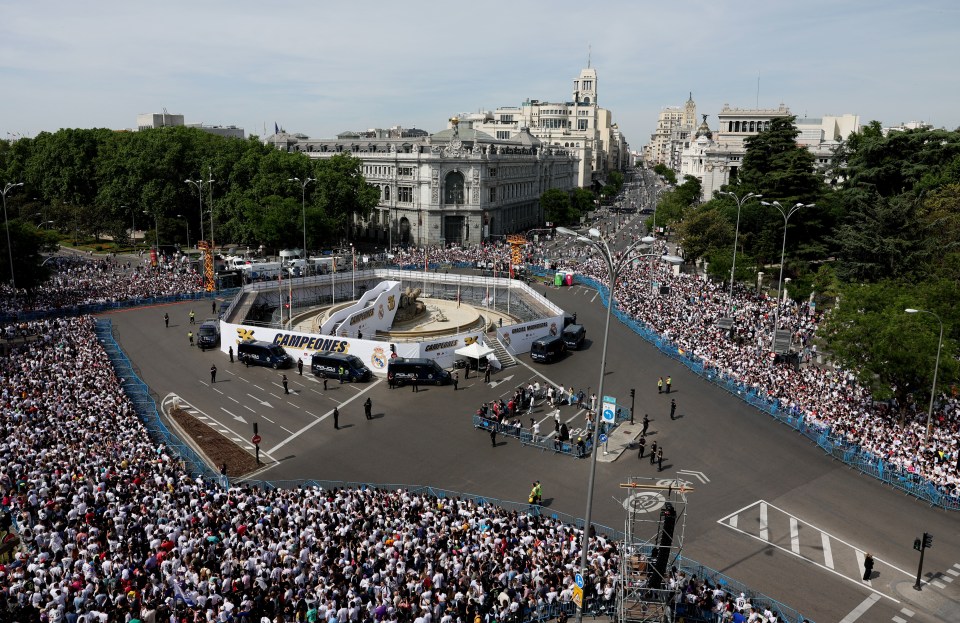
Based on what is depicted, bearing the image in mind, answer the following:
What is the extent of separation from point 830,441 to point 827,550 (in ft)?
30.7

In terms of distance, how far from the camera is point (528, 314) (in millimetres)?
58688

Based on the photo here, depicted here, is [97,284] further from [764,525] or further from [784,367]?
[764,525]

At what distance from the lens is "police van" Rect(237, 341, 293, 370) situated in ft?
139

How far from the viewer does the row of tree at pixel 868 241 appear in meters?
32.2

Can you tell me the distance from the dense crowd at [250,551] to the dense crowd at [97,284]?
3270cm

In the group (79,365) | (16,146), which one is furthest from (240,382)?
(16,146)

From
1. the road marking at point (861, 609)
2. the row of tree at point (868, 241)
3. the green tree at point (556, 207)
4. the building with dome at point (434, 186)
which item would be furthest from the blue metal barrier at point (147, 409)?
the green tree at point (556, 207)

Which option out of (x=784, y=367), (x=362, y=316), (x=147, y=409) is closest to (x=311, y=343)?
(x=362, y=316)

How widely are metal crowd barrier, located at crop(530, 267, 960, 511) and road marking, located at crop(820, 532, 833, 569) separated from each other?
5894mm

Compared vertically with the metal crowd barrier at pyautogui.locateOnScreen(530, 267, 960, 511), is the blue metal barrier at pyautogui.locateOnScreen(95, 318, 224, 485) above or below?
above

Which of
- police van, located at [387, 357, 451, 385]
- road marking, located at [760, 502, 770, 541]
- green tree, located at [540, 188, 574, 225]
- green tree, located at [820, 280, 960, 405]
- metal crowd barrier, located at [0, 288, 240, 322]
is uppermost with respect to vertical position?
green tree, located at [540, 188, 574, 225]

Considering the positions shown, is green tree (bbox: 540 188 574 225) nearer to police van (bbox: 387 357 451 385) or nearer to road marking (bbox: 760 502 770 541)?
police van (bbox: 387 357 451 385)

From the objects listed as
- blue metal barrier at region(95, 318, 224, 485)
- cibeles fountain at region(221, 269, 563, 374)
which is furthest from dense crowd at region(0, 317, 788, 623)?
cibeles fountain at region(221, 269, 563, 374)

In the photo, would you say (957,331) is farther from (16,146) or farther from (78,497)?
(16,146)
